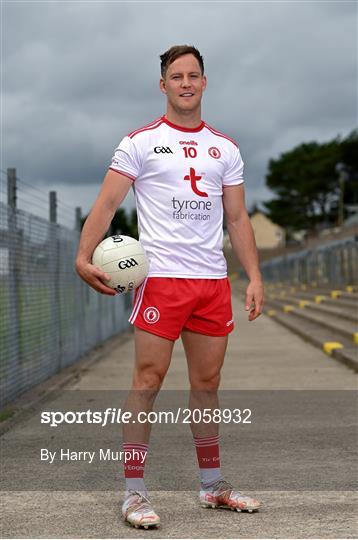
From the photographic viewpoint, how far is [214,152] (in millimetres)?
4742

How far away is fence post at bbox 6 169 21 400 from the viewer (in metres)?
9.59

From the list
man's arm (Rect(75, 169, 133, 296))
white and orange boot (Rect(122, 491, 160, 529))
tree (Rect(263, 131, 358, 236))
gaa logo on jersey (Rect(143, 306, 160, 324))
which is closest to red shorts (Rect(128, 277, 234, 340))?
gaa logo on jersey (Rect(143, 306, 160, 324))

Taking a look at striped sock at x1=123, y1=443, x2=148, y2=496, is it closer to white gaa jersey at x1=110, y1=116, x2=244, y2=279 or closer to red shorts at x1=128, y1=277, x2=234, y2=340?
red shorts at x1=128, y1=277, x2=234, y2=340

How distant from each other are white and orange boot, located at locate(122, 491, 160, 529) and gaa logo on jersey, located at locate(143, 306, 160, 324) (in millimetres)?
818

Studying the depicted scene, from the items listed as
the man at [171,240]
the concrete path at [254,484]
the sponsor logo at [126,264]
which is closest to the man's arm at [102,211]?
the man at [171,240]

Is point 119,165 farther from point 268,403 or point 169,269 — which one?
point 268,403

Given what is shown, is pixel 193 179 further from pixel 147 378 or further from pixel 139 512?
pixel 139 512

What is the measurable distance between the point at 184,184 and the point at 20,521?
1834mm

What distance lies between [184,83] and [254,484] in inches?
93.8

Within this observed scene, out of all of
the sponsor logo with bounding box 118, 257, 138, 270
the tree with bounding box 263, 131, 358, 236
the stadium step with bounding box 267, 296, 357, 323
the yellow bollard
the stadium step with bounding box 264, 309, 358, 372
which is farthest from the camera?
the tree with bounding box 263, 131, 358, 236

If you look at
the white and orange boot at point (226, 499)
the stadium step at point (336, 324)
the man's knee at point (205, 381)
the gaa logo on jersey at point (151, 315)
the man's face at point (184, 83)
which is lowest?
the white and orange boot at point (226, 499)

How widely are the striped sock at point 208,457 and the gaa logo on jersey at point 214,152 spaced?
4.61ft

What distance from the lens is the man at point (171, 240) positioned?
4.59 m
